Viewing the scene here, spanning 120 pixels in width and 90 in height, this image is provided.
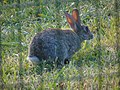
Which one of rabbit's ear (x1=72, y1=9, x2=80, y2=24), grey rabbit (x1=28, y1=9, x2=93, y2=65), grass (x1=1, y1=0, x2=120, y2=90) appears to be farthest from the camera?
rabbit's ear (x1=72, y1=9, x2=80, y2=24)

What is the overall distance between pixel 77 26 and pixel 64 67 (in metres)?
1.19

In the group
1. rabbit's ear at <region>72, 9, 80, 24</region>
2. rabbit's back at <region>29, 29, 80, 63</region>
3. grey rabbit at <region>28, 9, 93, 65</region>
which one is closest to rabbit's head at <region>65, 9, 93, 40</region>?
rabbit's ear at <region>72, 9, 80, 24</region>

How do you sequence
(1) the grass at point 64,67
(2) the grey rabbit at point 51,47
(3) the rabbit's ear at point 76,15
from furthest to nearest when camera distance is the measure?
(3) the rabbit's ear at point 76,15 < (2) the grey rabbit at point 51,47 < (1) the grass at point 64,67

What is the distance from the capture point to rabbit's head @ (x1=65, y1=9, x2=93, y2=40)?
5.08 meters

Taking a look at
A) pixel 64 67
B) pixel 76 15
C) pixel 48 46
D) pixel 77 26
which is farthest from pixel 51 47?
pixel 77 26

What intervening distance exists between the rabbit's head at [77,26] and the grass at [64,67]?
8 cm

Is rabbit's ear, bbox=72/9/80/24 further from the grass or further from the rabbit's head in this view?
the grass

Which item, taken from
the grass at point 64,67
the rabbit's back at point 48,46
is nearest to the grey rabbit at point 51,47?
the rabbit's back at point 48,46

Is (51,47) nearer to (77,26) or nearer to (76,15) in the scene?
(76,15)

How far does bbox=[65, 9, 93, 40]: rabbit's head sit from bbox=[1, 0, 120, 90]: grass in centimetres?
8

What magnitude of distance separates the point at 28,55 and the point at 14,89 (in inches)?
53.8

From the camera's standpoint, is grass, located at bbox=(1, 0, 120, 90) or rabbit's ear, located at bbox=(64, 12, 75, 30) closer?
grass, located at bbox=(1, 0, 120, 90)

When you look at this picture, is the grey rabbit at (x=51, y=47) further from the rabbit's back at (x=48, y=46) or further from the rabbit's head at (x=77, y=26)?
the rabbit's head at (x=77, y=26)

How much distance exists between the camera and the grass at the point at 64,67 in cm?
366
